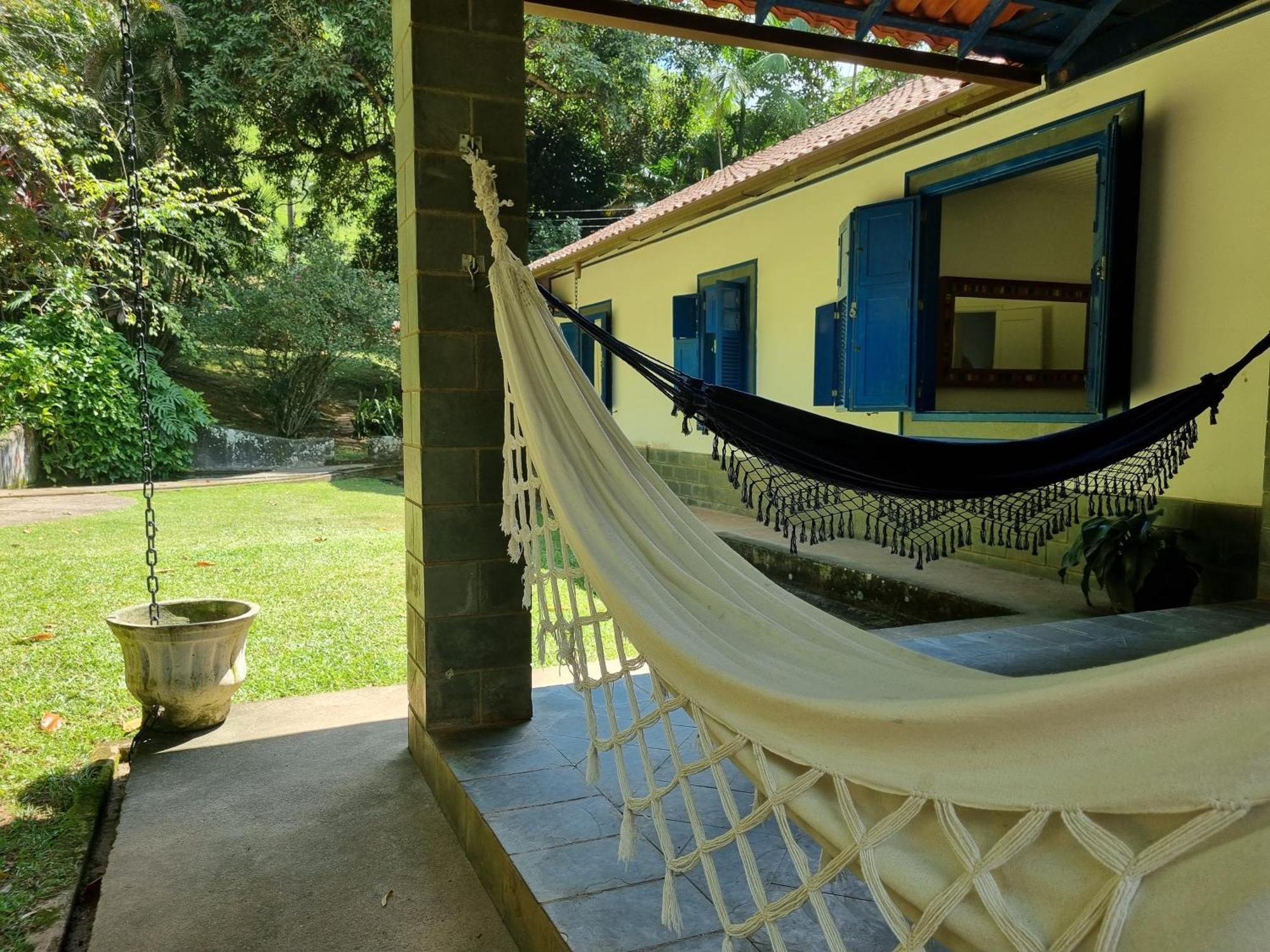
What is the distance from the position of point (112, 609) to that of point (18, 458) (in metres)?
5.29

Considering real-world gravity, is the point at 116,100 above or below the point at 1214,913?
above

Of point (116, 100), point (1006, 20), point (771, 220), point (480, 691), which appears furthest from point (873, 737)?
point (116, 100)

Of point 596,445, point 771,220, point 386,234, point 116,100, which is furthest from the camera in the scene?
point 386,234

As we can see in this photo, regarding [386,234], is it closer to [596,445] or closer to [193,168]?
[193,168]

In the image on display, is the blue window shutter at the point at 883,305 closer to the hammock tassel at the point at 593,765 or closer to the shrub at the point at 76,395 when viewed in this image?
the hammock tassel at the point at 593,765

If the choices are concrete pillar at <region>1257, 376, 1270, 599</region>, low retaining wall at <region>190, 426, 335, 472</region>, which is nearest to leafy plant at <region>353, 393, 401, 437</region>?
low retaining wall at <region>190, 426, 335, 472</region>

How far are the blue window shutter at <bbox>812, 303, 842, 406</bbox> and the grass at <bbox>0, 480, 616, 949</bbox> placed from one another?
2022mm

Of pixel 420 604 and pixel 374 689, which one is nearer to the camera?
pixel 420 604

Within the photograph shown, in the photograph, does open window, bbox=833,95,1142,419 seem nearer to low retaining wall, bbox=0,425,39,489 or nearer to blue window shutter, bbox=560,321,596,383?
blue window shutter, bbox=560,321,596,383

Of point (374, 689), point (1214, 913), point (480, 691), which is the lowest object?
point (374, 689)

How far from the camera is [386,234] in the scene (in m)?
14.0

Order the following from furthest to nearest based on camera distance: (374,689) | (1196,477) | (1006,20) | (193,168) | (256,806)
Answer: (193,168), (1196,477), (1006,20), (374,689), (256,806)

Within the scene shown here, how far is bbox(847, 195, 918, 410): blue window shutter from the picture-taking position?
4.52 metres

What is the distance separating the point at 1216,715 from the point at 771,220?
5.86m
